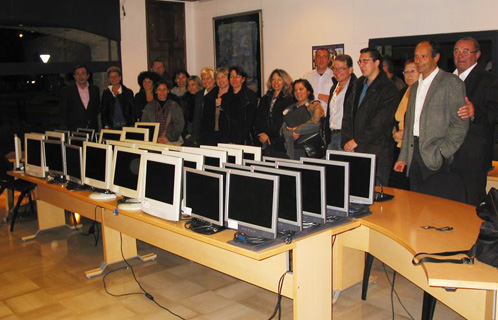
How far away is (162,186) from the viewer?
Result: 3.60 m

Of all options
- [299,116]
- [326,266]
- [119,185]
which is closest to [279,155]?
[299,116]

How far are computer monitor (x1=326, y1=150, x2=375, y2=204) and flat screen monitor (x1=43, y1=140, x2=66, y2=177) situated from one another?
9.48 feet

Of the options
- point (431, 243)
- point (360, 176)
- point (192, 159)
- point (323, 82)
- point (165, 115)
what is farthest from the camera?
point (165, 115)

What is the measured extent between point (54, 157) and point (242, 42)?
4.80 m

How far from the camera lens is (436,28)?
637cm

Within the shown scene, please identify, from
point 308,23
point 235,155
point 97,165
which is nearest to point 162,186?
point 235,155

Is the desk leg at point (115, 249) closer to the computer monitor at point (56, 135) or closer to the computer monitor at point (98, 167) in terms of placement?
the computer monitor at point (98, 167)

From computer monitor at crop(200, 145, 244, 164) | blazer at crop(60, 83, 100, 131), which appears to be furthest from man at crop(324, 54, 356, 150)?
blazer at crop(60, 83, 100, 131)

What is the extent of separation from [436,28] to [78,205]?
4668 mm

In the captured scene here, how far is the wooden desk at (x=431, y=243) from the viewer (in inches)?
93.4

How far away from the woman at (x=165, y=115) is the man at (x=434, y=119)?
3.36 m

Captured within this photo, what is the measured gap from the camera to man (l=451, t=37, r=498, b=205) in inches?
170

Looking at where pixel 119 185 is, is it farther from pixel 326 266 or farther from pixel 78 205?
pixel 326 266

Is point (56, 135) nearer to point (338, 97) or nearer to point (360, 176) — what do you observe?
point (338, 97)
